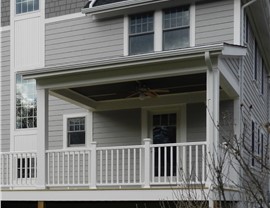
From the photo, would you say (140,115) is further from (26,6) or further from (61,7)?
(26,6)

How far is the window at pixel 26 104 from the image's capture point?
13320 millimetres

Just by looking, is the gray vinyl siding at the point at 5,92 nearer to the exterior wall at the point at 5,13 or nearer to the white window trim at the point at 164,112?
the exterior wall at the point at 5,13

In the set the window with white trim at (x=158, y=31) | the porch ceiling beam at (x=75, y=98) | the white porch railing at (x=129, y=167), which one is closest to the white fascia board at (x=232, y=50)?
the white porch railing at (x=129, y=167)

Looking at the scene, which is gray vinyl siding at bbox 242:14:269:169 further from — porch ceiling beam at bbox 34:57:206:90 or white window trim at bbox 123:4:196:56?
porch ceiling beam at bbox 34:57:206:90

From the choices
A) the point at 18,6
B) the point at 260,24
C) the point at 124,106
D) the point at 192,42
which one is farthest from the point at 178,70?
the point at 18,6

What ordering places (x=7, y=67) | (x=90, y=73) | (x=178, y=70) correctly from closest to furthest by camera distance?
(x=178, y=70) → (x=90, y=73) → (x=7, y=67)

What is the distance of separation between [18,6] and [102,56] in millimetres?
3562

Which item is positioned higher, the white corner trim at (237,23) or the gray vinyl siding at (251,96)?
the white corner trim at (237,23)

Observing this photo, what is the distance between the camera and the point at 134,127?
1198 cm

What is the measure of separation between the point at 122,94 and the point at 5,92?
13.7 feet

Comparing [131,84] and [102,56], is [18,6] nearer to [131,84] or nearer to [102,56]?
[102,56]

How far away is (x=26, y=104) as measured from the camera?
44.1 ft

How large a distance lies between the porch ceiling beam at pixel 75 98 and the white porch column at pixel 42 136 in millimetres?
882

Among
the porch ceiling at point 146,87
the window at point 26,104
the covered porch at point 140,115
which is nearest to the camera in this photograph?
the covered porch at point 140,115
